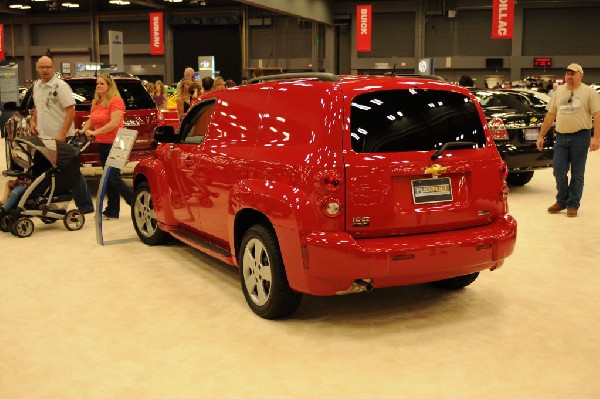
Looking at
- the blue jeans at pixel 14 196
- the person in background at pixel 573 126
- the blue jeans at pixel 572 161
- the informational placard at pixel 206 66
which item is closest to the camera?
the blue jeans at pixel 14 196

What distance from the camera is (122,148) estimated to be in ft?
23.2

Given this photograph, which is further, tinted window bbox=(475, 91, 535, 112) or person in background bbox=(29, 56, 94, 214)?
tinted window bbox=(475, 91, 535, 112)

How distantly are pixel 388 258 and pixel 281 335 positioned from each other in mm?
884

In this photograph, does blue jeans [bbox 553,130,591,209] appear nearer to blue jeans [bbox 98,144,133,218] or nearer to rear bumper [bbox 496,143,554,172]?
rear bumper [bbox 496,143,554,172]

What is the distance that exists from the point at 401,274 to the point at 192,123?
280cm

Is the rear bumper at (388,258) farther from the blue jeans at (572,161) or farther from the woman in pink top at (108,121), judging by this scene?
the blue jeans at (572,161)

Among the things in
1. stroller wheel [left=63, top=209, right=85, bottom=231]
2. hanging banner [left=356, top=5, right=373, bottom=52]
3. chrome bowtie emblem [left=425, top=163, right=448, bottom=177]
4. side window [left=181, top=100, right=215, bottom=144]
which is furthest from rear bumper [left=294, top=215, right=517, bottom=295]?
hanging banner [left=356, top=5, right=373, bottom=52]

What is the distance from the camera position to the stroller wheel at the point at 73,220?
7.73 metres

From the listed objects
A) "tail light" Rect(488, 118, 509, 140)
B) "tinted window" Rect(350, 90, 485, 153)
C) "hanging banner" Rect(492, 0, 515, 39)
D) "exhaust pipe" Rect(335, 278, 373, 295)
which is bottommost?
"exhaust pipe" Rect(335, 278, 373, 295)

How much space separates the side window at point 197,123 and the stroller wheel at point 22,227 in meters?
2.39

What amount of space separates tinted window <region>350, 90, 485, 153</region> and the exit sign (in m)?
26.6

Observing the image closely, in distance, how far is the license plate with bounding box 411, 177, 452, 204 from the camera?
4.33 meters

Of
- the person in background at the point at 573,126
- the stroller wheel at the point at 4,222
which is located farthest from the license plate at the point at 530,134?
the stroller wheel at the point at 4,222

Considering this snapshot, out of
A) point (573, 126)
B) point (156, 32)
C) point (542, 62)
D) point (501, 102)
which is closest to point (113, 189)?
point (573, 126)
